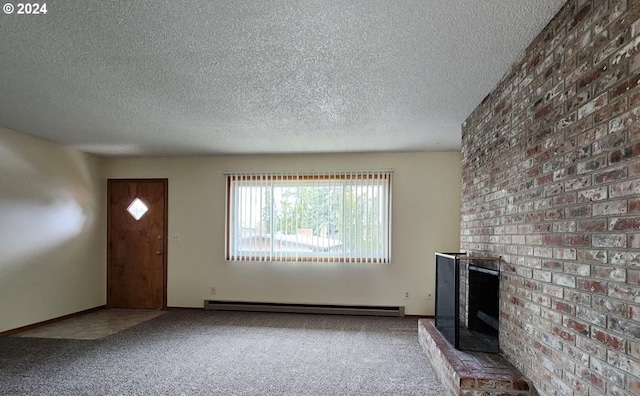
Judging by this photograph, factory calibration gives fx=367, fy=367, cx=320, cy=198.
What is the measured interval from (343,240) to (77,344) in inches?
133

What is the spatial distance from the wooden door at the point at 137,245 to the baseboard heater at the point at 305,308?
3.14 ft

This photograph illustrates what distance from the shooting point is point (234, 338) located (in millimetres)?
4191

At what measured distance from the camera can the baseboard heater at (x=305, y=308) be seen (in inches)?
206

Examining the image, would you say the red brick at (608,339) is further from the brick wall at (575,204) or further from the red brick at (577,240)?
the red brick at (577,240)

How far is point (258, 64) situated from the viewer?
2.43 metres

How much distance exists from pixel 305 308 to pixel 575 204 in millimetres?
4240

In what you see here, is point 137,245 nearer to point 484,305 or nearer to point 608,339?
point 484,305

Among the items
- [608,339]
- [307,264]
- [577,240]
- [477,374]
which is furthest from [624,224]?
[307,264]

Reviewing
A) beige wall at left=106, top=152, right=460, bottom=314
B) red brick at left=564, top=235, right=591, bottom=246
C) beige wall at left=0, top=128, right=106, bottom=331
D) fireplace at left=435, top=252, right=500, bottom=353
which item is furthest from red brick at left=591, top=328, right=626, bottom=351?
beige wall at left=0, top=128, right=106, bottom=331

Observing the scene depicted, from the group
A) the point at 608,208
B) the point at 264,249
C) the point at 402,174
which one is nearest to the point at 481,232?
the point at 608,208

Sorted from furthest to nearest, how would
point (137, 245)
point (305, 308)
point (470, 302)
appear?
1. point (137, 245)
2. point (305, 308)
3. point (470, 302)

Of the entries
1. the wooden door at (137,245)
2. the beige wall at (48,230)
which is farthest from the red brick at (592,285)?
the wooden door at (137,245)

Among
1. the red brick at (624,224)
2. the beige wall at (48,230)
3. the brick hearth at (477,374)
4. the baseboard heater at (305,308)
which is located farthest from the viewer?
the baseboard heater at (305,308)

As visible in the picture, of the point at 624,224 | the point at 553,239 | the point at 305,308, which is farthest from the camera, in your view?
the point at 305,308
